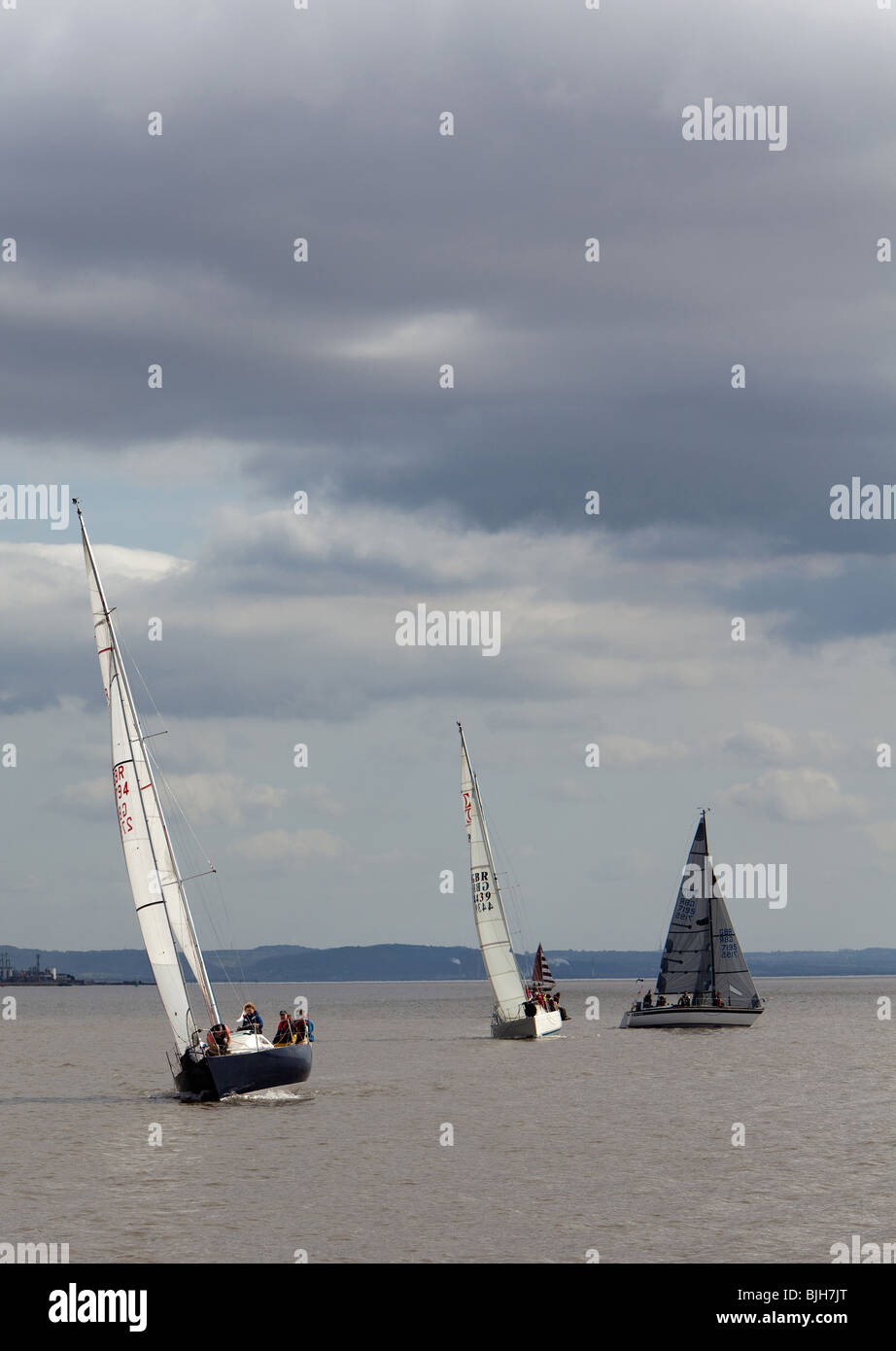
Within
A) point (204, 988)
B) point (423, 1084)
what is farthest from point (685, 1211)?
point (423, 1084)

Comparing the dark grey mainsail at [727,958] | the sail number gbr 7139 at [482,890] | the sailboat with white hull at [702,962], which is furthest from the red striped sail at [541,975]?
the sail number gbr 7139 at [482,890]

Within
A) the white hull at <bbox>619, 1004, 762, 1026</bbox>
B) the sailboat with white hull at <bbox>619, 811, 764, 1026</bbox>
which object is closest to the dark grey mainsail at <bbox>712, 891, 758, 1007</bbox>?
the sailboat with white hull at <bbox>619, 811, 764, 1026</bbox>

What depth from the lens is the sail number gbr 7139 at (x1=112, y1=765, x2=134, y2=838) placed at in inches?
1857

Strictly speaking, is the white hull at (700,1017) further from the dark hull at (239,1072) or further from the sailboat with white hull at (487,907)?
the dark hull at (239,1072)

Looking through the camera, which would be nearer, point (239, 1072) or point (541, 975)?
point (239, 1072)

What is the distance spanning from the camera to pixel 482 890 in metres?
79.4

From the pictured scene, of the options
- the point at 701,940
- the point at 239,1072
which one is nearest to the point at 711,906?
the point at 701,940

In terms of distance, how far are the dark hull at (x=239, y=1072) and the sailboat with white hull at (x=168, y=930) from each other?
0.09 ft

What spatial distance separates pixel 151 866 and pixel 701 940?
4687 centimetres

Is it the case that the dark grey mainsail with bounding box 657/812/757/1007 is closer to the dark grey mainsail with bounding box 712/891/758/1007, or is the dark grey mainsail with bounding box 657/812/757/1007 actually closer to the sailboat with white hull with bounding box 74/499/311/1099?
the dark grey mainsail with bounding box 712/891/758/1007

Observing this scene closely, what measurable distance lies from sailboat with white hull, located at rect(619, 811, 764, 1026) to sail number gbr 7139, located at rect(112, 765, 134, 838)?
45735 millimetres

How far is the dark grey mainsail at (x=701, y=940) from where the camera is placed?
3438 inches

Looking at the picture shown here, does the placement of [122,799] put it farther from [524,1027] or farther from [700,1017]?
[700,1017]
